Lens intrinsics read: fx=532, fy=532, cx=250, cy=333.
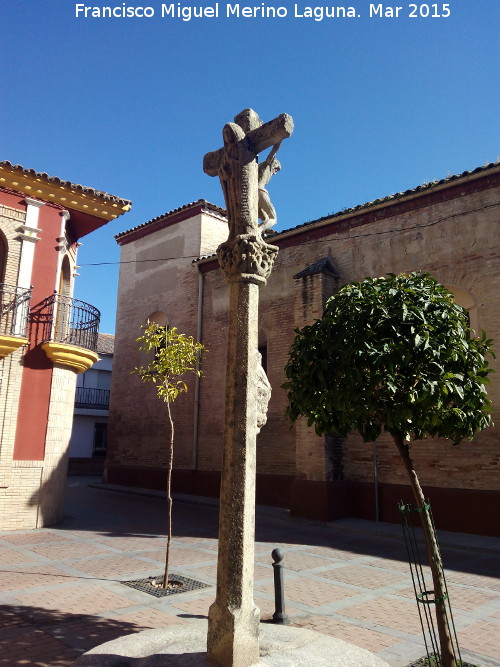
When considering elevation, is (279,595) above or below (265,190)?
below

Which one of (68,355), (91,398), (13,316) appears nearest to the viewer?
(13,316)

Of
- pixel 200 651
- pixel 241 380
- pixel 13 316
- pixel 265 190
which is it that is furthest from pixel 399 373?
pixel 13 316

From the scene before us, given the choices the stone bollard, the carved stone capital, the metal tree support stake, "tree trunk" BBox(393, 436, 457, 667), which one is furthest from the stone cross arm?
the stone bollard

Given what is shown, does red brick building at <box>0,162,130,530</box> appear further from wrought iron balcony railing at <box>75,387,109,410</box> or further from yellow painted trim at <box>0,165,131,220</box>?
wrought iron balcony railing at <box>75,387,109,410</box>

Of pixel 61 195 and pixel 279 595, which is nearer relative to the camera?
pixel 279 595

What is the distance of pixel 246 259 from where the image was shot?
459 cm

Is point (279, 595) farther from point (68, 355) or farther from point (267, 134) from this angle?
point (68, 355)

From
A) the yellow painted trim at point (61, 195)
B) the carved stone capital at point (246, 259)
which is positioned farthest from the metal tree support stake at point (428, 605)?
the yellow painted trim at point (61, 195)

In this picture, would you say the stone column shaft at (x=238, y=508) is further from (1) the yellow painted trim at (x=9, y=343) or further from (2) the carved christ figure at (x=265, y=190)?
(1) the yellow painted trim at (x=9, y=343)

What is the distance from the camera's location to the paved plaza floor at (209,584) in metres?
5.46

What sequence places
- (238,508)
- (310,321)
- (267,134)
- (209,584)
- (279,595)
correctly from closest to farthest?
(238,508), (267,134), (279,595), (209,584), (310,321)

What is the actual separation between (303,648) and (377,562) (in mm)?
5251

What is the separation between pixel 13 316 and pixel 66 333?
1.27m

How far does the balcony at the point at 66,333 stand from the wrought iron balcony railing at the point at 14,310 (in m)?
0.38
